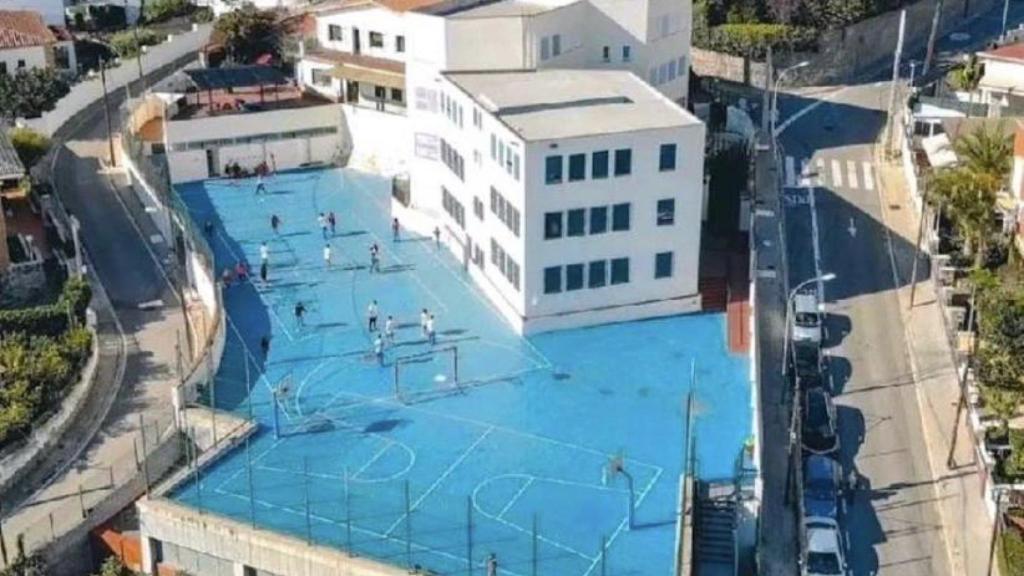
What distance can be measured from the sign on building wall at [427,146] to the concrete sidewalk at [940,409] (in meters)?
20.3

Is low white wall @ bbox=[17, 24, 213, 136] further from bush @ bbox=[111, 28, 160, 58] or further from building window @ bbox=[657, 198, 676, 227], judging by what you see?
building window @ bbox=[657, 198, 676, 227]

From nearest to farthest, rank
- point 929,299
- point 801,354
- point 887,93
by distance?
point 801,354
point 929,299
point 887,93

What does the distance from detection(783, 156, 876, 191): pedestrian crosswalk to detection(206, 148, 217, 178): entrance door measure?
2819 centimetres

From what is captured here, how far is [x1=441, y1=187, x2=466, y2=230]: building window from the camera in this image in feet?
200

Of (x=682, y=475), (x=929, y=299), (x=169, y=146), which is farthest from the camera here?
(x=169, y=146)

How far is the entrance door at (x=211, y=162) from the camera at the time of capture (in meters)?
72.2

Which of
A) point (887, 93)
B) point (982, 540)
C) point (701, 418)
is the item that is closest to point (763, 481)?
point (701, 418)

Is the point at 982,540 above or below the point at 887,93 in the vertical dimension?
below

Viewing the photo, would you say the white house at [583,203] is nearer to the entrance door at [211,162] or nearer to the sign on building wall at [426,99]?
the sign on building wall at [426,99]

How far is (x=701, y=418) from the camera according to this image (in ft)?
162

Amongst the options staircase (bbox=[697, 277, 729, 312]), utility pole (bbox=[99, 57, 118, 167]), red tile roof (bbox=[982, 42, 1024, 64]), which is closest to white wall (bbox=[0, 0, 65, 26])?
utility pole (bbox=[99, 57, 118, 167])

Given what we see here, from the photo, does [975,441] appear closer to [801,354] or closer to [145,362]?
[801,354]

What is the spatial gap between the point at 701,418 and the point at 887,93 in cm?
4199

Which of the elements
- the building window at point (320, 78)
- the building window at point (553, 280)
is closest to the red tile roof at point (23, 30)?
the building window at point (320, 78)
